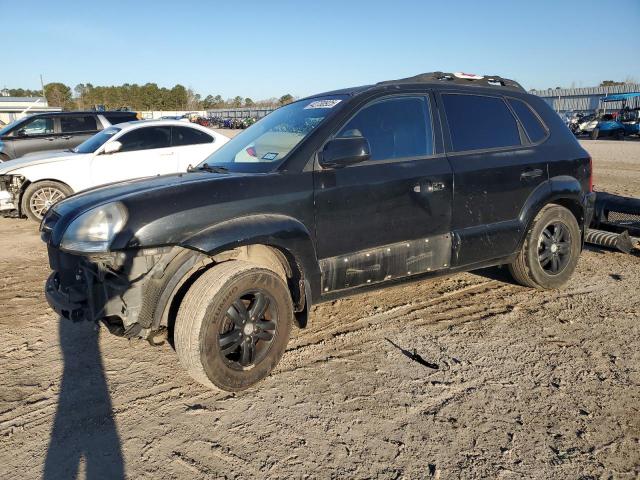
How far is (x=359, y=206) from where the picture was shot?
351 cm

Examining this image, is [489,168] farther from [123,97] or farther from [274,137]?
[123,97]

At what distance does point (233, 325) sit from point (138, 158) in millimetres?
6043

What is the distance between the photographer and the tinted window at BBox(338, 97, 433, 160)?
12.0ft

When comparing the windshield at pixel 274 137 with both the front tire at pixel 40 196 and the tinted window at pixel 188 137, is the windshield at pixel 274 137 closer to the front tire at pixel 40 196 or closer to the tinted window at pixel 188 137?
the tinted window at pixel 188 137

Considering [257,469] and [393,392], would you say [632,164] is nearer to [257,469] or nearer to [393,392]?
[393,392]

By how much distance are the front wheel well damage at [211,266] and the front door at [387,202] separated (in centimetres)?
22

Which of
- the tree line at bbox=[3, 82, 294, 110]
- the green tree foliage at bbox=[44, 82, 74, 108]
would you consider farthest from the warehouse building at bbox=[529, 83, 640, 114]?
the green tree foliage at bbox=[44, 82, 74, 108]

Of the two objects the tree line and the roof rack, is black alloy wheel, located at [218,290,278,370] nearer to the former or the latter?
the roof rack

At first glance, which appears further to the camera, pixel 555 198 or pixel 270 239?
pixel 555 198

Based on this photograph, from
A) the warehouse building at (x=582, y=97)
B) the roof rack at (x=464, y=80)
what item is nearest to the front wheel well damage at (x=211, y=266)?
the roof rack at (x=464, y=80)

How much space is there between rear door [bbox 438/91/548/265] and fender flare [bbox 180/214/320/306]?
1.35 metres

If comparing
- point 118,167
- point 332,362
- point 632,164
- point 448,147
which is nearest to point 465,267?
point 448,147

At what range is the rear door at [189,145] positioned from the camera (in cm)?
862

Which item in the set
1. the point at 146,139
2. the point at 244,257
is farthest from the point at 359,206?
the point at 146,139
